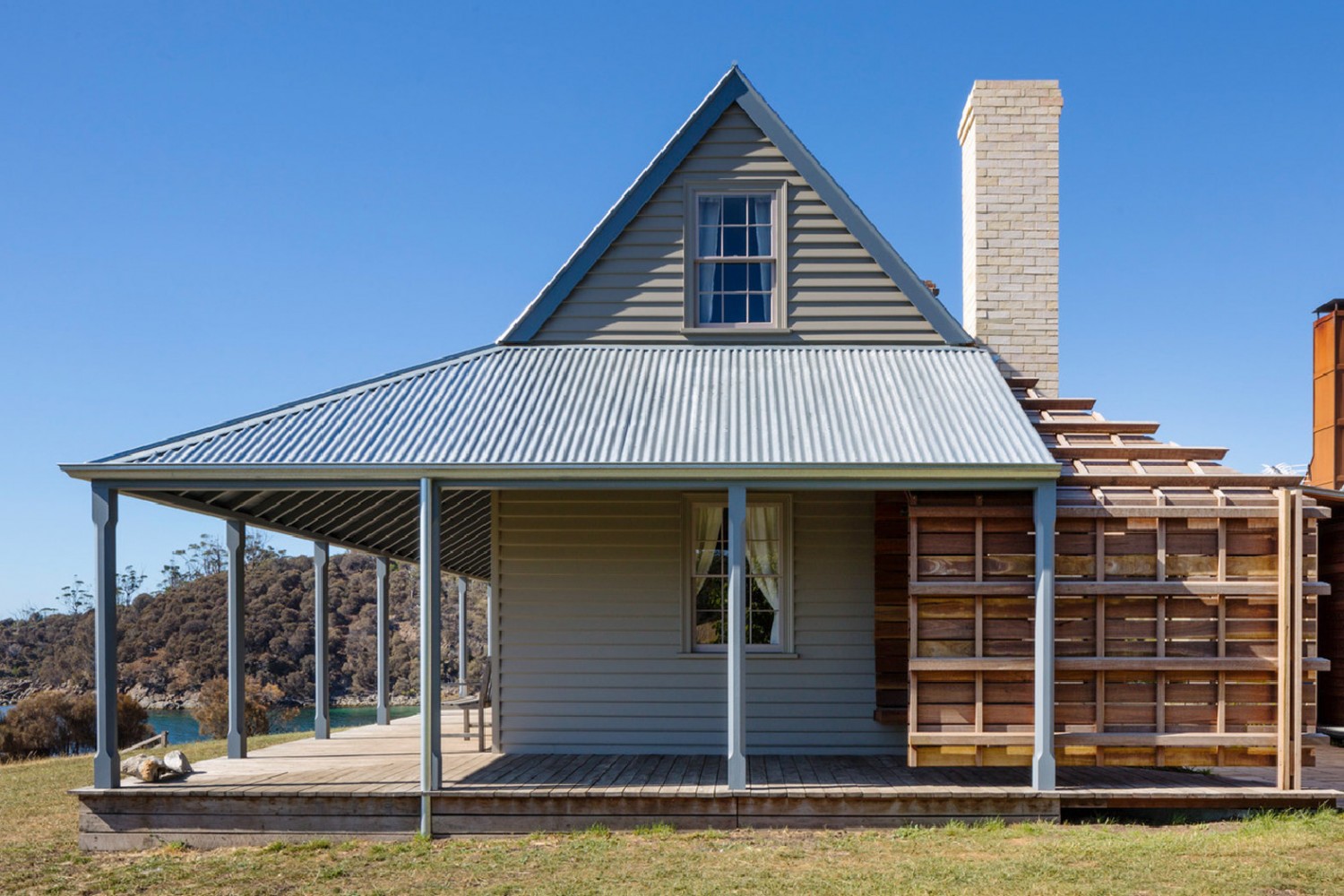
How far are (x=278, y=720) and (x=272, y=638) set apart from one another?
15996 millimetres

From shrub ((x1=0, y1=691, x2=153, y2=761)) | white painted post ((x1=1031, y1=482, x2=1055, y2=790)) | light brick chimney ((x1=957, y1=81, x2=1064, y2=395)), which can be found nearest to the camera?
white painted post ((x1=1031, y1=482, x2=1055, y2=790))

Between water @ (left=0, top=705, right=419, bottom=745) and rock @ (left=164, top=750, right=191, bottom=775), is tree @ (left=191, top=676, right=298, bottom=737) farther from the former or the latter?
rock @ (left=164, top=750, right=191, bottom=775)

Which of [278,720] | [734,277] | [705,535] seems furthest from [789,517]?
[278,720]

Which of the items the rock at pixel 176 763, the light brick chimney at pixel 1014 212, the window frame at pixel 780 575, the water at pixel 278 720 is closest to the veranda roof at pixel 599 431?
the window frame at pixel 780 575

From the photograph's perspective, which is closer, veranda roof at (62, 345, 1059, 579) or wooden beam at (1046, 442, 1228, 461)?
veranda roof at (62, 345, 1059, 579)

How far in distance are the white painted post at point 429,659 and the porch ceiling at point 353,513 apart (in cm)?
75

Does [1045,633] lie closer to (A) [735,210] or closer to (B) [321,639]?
(A) [735,210]

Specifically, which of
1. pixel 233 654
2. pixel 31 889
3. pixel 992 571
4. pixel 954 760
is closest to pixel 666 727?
pixel 954 760

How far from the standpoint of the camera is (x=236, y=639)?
1086 centimetres

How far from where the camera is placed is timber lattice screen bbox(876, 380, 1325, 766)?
854 cm

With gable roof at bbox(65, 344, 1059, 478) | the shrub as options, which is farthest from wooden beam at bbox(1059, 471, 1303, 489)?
the shrub

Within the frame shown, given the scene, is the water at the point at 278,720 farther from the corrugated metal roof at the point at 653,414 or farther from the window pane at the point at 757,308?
the window pane at the point at 757,308

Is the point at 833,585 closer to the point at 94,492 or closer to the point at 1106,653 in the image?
the point at 1106,653

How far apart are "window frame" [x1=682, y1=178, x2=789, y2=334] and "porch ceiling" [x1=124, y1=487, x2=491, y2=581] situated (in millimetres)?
3372
